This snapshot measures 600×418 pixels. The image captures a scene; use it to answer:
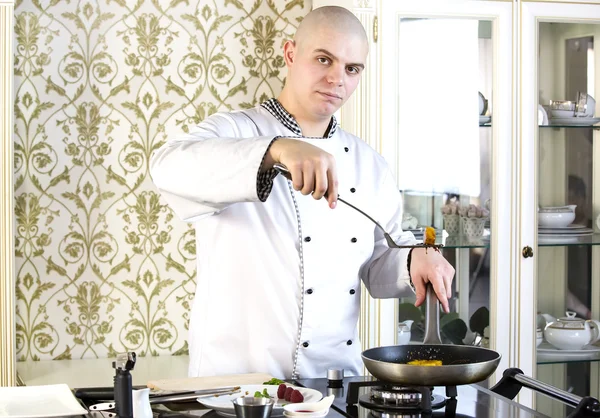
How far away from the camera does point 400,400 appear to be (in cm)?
145

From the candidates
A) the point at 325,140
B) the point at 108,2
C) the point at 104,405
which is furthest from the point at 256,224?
the point at 108,2

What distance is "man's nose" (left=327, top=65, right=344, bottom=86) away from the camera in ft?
6.59

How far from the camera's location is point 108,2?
10.2 ft

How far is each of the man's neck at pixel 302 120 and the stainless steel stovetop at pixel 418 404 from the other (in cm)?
73

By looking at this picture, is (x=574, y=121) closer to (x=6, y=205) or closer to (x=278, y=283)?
(x=278, y=283)

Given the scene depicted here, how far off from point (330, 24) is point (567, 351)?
1816 mm

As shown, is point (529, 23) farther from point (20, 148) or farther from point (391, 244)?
point (20, 148)

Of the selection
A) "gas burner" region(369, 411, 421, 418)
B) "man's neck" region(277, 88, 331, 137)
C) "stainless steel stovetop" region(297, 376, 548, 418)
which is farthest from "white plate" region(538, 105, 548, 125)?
"gas burner" region(369, 411, 421, 418)

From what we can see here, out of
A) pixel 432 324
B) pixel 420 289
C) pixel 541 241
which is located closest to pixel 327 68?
pixel 420 289

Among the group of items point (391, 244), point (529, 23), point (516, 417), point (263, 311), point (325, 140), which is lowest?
point (516, 417)

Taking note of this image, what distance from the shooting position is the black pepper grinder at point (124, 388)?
4.37 ft

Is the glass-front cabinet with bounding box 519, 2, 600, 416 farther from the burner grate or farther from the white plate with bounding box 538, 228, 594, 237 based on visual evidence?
the burner grate

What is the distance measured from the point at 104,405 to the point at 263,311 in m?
0.59

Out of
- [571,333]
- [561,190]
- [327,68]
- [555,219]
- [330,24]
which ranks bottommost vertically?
[571,333]
